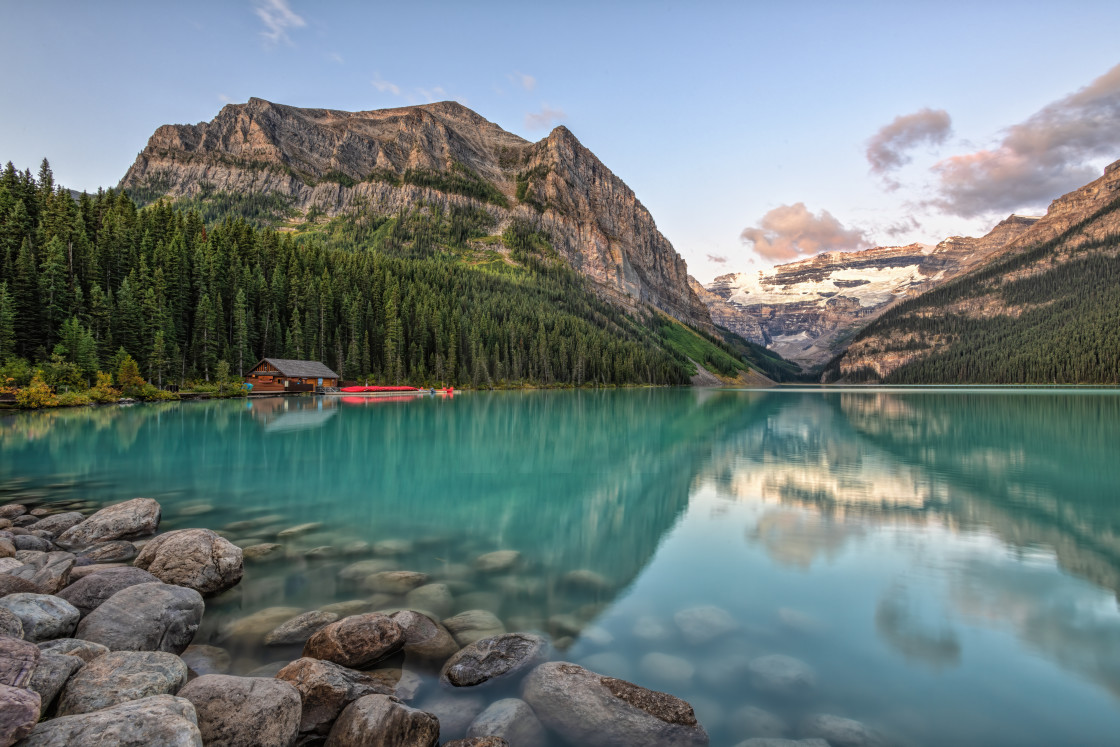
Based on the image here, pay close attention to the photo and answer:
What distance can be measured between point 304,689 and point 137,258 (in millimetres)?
87530

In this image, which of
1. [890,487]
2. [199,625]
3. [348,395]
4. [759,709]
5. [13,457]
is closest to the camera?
[759,709]

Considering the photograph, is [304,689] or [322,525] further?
[322,525]

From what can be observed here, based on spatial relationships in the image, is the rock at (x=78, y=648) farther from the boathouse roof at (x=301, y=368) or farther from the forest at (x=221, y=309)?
the boathouse roof at (x=301, y=368)

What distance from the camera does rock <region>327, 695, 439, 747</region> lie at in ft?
20.0

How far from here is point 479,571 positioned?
41.2 ft

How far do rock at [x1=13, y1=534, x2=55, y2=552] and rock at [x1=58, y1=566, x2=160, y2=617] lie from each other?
4.44 meters

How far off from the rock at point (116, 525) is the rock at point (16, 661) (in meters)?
9.84

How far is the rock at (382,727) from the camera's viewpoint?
609 cm

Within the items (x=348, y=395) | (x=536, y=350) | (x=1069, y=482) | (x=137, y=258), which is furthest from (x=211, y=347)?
(x=1069, y=482)

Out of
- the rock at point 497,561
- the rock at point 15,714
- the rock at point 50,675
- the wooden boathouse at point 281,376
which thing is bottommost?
→ the rock at point 497,561

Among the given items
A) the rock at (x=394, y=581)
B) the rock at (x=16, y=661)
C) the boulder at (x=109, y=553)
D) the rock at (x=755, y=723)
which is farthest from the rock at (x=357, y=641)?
the boulder at (x=109, y=553)

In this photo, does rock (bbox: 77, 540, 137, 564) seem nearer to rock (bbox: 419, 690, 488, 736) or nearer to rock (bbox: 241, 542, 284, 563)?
rock (bbox: 241, 542, 284, 563)

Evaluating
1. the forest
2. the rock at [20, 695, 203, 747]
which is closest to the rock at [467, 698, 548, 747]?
the rock at [20, 695, 203, 747]

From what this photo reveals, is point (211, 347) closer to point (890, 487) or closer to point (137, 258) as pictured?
point (137, 258)
